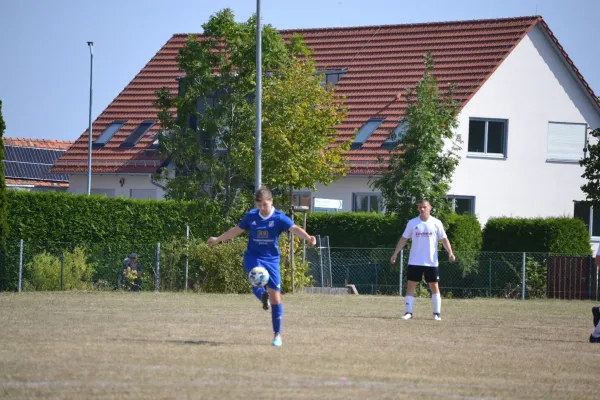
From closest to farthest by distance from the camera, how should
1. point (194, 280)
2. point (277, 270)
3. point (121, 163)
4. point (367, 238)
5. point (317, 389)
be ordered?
1. point (317, 389)
2. point (277, 270)
3. point (194, 280)
4. point (367, 238)
5. point (121, 163)

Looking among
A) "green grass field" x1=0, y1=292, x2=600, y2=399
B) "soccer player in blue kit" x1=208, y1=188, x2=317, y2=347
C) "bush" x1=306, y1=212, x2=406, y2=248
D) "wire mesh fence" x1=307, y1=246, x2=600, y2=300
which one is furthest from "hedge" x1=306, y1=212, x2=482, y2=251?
"soccer player in blue kit" x1=208, y1=188, x2=317, y2=347

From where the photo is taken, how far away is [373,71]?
44000 millimetres

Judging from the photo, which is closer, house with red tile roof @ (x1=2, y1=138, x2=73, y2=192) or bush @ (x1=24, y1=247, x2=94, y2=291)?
bush @ (x1=24, y1=247, x2=94, y2=291)

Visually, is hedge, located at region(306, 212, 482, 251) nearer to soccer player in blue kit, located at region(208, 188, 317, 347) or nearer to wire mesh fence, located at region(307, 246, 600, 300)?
wire mesh fence, located at region(307, 246, 600, 300)

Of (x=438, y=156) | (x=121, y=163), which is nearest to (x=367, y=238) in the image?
(x=438, y=156)

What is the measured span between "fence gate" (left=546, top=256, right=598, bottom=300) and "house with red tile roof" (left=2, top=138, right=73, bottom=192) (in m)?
39.3

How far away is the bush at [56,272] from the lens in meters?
28.4

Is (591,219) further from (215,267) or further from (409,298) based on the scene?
(409,298)

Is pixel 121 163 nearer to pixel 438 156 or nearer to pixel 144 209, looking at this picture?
pixel 144 209

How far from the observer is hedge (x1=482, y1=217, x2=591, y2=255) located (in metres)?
34.4

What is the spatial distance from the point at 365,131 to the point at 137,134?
9506mm

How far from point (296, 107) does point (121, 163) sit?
1578 cm

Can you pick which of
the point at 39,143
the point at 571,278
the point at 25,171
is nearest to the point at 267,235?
the point at 571,278

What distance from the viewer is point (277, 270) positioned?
579 inches
